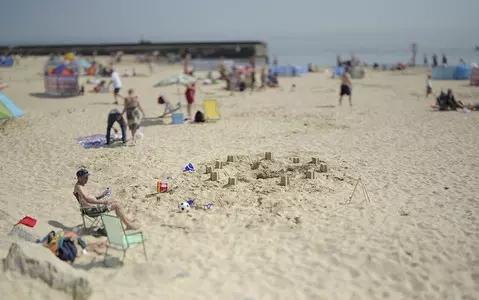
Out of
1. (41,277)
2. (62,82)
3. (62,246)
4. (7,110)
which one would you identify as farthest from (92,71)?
(41,277)

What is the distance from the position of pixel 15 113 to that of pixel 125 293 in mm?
11389

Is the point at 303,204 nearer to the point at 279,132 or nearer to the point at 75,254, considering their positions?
the point at 75,254

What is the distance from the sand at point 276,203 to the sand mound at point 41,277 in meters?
0.24

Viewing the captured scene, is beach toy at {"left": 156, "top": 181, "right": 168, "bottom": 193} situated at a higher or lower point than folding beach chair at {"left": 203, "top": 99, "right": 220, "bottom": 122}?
lower

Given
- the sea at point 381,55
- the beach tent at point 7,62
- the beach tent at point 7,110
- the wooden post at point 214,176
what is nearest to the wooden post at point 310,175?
the wooden post at point 214,176

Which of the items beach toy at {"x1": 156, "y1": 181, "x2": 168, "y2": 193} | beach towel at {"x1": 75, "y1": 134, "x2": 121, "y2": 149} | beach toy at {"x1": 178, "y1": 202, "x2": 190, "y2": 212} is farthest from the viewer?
beach towel at {"x1": 75, "y1": 134, "x2": 121, "y2": 149}

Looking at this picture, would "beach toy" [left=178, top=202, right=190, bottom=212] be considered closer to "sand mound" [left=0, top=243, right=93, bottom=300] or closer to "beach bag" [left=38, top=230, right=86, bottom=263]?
"beach bag" [left=38, top=230, right=86, bottom=263]

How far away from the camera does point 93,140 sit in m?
10.4

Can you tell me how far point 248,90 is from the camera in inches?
853

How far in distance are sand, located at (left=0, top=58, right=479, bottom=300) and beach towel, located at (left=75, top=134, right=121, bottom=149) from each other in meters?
0.34

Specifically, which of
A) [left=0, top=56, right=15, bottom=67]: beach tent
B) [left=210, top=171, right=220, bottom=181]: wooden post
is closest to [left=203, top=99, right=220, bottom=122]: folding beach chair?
[left=210, top=171, right=220, bottom=181]: wooden post

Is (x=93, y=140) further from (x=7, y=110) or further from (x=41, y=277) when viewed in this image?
(x=41, y=277)

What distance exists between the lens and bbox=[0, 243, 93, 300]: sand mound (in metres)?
3.97

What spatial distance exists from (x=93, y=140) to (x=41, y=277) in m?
6.73
